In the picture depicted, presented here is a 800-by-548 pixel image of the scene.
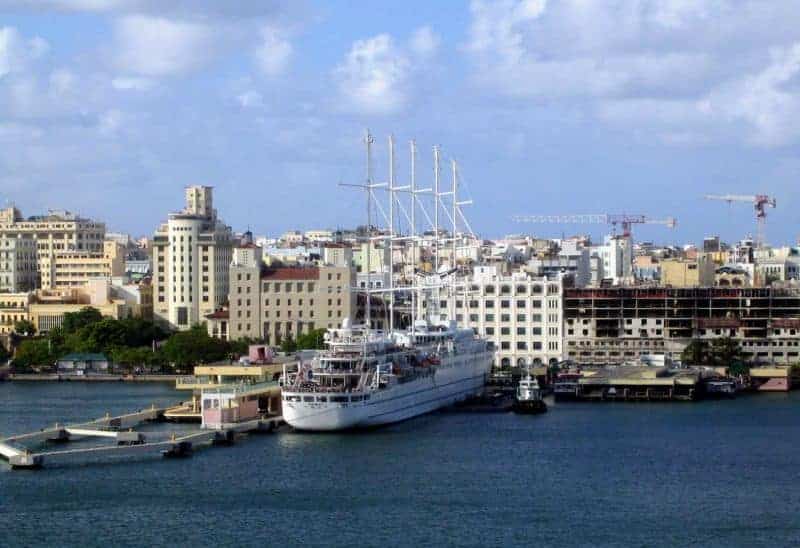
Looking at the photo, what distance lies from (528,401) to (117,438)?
556 inches

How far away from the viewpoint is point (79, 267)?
9819cm

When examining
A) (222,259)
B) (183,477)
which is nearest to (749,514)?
(183,477)

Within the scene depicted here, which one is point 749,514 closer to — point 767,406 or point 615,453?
point 615,453

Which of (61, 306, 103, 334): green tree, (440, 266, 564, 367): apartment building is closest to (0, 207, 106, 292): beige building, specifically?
(61, 306, 103, 334): green tree

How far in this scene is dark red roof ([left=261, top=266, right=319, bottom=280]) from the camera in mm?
78625

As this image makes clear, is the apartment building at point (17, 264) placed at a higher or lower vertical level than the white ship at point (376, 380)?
higher

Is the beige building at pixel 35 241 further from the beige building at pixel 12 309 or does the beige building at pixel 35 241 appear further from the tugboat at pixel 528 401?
the tugboat at pixel 528 401

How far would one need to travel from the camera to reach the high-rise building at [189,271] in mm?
85875

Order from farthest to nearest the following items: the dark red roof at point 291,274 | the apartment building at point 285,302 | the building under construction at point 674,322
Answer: the dark red roof at point 291,274 < the apartment building at point 285,302 < the building under construction at point 674,322

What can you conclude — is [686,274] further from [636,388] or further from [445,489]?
[445,489]

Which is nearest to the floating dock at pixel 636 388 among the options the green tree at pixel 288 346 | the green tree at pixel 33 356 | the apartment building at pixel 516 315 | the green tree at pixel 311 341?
the apartment building at pixel 516 315

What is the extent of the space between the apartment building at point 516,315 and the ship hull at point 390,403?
1018cm

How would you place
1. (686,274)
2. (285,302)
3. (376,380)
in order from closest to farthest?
(376,380), (285,302), (686,274)

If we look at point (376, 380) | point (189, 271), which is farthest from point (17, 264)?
point (376, 380)
